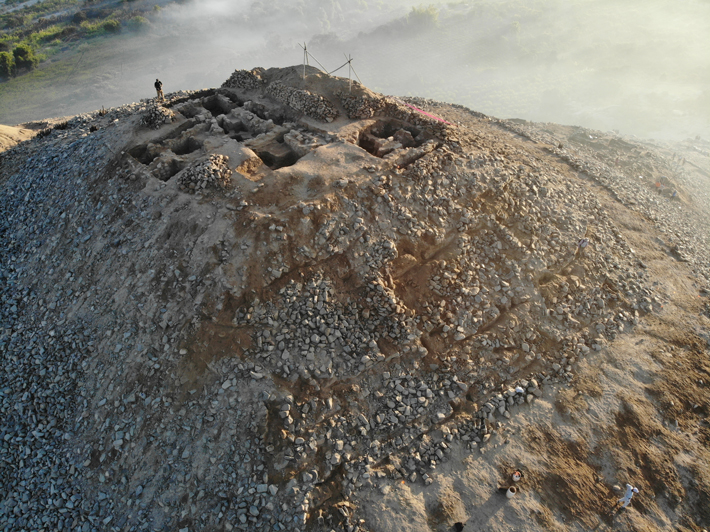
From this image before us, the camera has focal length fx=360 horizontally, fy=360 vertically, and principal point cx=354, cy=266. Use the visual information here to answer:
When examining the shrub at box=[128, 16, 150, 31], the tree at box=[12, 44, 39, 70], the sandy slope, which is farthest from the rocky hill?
the shrub at box=[128, 16, 150, 31]

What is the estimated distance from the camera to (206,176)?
13562 millimetres

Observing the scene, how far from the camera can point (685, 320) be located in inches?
613

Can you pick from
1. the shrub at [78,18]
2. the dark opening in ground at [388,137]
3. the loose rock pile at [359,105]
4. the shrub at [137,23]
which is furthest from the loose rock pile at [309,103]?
the shrub at [78,18]

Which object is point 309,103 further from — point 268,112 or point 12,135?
Answer: point 12,135

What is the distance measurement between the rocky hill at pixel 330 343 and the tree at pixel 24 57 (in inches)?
1776

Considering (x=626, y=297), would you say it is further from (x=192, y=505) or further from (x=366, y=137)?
(x=192, y=505)

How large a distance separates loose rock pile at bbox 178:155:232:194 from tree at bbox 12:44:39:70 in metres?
53.4

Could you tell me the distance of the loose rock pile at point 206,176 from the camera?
1355 centimetres

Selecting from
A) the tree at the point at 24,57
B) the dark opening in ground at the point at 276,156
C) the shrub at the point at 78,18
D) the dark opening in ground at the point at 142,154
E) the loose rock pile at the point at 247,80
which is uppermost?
the shrub at the point at 78,18

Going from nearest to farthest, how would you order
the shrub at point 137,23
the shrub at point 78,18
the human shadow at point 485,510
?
the human shadow at point 485,510, the shrub at point 78,18, the shrub at point 137,23

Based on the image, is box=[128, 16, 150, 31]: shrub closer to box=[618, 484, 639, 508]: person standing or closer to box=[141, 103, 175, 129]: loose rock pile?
box=[141, 103, 175, 129]: loose rock pile

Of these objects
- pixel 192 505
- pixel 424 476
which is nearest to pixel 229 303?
pixel 192 505

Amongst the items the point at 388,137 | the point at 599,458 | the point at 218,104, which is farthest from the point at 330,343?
the point at 218,104

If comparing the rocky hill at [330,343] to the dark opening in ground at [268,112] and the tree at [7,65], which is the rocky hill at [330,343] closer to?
the dark opening in ground at [268,112]
